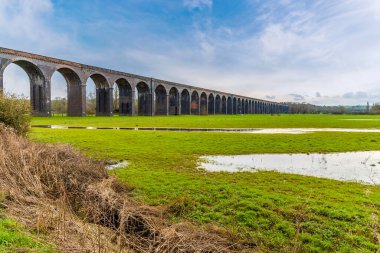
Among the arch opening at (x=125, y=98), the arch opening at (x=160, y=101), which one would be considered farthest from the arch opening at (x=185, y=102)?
the arch opening at (x=125, y=98)

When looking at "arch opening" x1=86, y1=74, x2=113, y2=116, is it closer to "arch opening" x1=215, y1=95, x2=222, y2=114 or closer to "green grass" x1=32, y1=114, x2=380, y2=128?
"green grass" x1=32, y1=114, x2=380, y2=128

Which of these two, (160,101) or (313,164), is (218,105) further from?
(313,164)

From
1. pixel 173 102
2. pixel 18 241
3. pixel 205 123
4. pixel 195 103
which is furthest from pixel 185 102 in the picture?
pixel 18 241

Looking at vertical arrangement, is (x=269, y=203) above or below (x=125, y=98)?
below

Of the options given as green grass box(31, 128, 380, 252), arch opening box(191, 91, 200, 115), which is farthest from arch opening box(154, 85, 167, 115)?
green grass box(31, 128, 380, 252)

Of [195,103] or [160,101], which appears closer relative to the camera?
[160,101]

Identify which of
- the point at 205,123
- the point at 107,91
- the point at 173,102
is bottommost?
the point at 205,123

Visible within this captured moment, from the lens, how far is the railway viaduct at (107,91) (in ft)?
144

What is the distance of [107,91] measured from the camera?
59375mm

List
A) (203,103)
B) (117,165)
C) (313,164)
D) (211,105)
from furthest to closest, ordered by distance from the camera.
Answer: (211,105) → (203,103) → (313,164) → (117,165)

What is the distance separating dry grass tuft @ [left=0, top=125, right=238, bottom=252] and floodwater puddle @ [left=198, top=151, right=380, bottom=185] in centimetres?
427

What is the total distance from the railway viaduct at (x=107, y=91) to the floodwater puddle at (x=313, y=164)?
11659 millimetres

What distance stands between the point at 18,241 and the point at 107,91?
2316 inches

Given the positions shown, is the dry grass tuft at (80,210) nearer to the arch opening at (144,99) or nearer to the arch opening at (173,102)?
the arch opening at (144,99)
